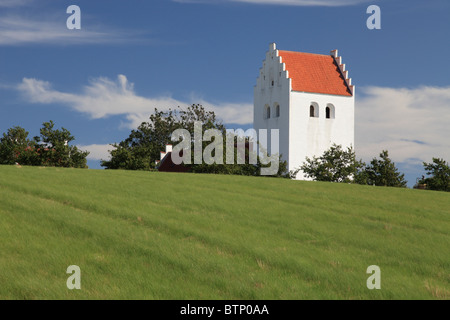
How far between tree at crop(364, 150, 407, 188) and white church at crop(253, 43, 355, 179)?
13352 millimetres

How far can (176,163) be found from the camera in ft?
207

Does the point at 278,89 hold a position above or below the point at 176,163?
above

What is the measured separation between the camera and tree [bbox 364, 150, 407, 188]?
4934cm

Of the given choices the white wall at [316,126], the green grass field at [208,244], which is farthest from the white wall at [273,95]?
the green grass field at [208,244]

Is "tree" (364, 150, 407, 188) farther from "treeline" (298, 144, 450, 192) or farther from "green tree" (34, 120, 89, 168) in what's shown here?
"green tree" (34, 120, 89, 168)

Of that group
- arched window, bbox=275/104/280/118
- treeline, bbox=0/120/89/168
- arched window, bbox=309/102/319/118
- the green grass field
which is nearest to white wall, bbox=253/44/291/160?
arched window, bbox=275/104/280/118

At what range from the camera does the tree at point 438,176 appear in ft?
147

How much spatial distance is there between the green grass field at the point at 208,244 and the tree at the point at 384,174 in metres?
27.3

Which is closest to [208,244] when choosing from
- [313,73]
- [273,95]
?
[273,95]

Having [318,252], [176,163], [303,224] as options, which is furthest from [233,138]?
[318,252]
